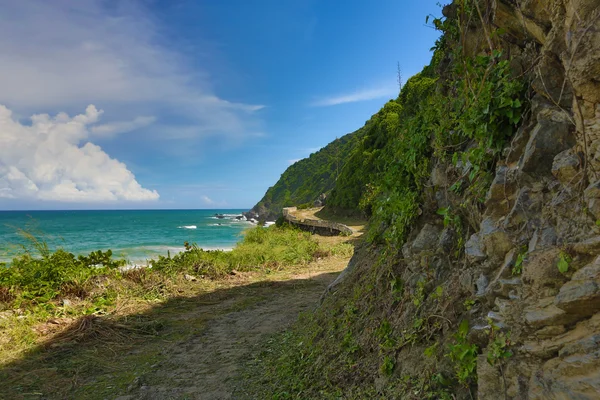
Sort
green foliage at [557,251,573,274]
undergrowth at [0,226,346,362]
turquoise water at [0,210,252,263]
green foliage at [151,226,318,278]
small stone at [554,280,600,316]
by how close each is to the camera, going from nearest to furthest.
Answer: small stone at [554,280,600,316] → green foliage at [557,251,573,274] → undergrowth at [0,226,346,362] → turquoise water at [0,210,252,263] → green foliage at [151,226,318,278]

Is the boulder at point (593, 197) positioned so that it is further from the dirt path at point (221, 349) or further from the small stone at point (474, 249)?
the dirt path at point (221, 349)

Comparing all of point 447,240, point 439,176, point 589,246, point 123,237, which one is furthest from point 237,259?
point 123,237

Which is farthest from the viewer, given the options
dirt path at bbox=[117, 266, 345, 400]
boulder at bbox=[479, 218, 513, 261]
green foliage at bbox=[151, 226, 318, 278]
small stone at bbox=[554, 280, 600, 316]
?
green foliage at bbox=[151, 226, 318, 278]

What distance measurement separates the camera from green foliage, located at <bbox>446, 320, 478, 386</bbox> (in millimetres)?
2092

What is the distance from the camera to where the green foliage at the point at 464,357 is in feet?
6.86

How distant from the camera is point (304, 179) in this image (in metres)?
87.7

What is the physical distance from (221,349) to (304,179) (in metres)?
82.9

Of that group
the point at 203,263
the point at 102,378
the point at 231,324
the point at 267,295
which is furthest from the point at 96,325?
the point at 203,263

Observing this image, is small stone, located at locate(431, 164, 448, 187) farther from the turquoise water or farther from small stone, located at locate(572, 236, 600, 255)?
the turquoise water

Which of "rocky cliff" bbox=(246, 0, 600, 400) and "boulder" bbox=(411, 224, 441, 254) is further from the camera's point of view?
"boulder" bbox=(411, 224, 441, 254)

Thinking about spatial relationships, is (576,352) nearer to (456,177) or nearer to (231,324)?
(456,177)

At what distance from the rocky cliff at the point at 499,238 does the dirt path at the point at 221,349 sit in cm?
116

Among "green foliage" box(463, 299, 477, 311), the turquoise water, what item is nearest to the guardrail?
the turquoise water

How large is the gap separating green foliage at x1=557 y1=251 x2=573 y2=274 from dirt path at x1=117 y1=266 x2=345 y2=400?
131 inches
